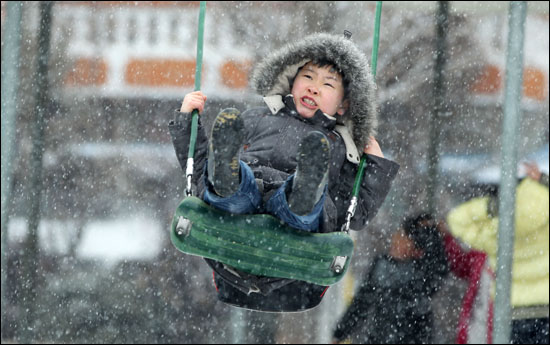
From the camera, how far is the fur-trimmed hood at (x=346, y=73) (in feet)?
7.09

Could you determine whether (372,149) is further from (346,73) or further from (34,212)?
(34,212)

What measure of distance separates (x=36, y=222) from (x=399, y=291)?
193cm

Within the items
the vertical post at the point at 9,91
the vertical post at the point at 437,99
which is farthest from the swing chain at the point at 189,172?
the vertical post at the point at 437,99

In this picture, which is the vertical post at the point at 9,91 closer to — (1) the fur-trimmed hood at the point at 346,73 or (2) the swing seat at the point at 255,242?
(1) the fur-trimmed hood at the point at 346,73

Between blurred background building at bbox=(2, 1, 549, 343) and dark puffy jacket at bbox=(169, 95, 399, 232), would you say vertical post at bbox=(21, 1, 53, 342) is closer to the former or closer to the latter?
blurred background building at bbox=(2, 1, 549, 343)

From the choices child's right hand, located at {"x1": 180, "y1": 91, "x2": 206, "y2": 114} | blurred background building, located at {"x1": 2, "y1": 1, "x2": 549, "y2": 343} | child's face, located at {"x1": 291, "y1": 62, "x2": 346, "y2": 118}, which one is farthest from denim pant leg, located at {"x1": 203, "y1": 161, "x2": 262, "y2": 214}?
blurred background building, located at {"x1": 2, "y1": 1, "x2": 549, "y2": 343}

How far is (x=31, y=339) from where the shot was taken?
4.19 metres

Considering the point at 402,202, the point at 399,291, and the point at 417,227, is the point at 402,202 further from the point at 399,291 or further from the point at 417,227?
the point at 399,291

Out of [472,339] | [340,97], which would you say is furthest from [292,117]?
[472,339]

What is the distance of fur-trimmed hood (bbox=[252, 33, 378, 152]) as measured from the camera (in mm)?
2160

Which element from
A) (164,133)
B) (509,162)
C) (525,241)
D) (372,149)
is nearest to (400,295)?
(525,241)

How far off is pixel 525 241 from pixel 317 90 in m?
2.03

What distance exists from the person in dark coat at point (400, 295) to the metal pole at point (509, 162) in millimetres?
366

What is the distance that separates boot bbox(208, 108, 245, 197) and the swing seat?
0.17 m
